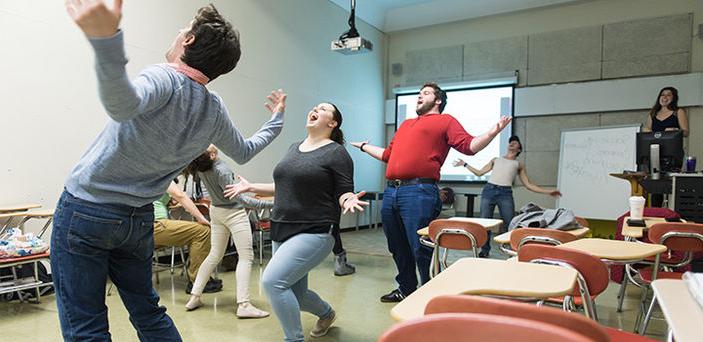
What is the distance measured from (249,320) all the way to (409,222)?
4.18 ft

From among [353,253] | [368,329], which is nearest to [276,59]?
[353,253]

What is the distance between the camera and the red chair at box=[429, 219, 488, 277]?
2.78 m

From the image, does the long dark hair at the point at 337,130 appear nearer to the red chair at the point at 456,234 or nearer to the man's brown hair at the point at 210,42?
the red chair at the point at 456,234

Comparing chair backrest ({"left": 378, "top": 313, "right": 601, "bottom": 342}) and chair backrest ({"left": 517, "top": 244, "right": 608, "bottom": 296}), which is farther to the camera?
chair backrest ({"left": 517, "top": 244, "right": 608, "bottom": 296})

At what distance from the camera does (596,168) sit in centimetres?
638

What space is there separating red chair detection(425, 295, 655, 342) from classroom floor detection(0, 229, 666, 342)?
6.09ft

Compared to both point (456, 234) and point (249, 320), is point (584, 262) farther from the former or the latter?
point (249, 320)

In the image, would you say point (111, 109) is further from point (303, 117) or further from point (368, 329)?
point (303, 117)

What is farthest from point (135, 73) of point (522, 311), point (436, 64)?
point (436, 64)

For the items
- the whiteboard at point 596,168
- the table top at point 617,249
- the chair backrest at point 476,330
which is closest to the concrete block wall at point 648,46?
the whiteboard at point 596,168

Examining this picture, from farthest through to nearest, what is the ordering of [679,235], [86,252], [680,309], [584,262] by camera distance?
[679,235] → [584,262] → [86,252] → [680,309]

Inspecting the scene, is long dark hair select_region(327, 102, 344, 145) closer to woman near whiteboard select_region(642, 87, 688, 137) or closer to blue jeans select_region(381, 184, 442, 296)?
blue jeans select_region(381, 184, 442, 296)

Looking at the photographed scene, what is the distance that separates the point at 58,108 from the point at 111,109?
11.9 ft

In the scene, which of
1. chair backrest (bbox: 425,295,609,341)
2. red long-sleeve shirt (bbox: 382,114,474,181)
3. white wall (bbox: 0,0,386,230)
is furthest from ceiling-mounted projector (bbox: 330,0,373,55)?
chair backrest (bbox: 425,295,609,341)
